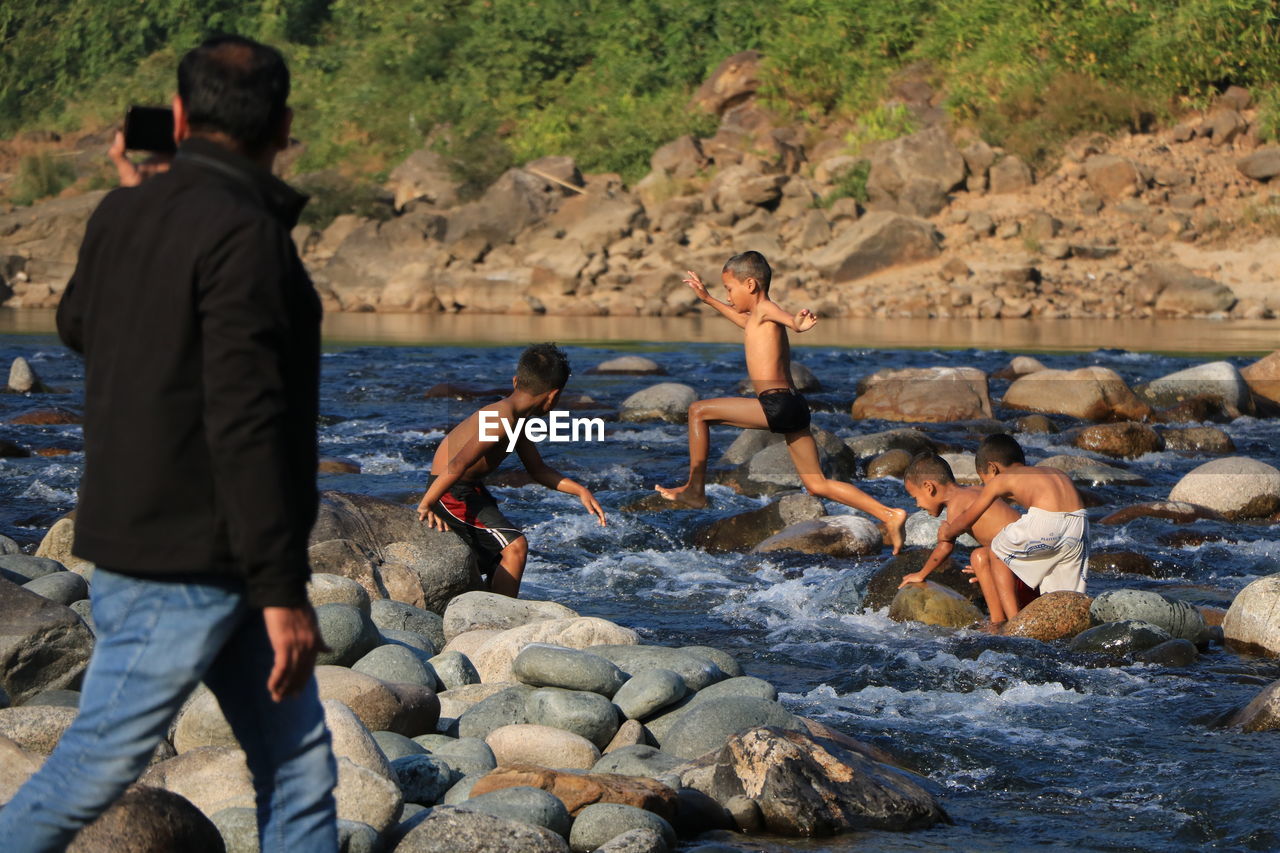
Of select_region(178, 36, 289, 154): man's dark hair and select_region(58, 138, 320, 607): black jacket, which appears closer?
select_region(58, 138, 320, 607): black jacket

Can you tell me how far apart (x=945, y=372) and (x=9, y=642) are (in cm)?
1121

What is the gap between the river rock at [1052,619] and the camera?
723 cm

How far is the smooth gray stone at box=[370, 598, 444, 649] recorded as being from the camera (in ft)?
22.6

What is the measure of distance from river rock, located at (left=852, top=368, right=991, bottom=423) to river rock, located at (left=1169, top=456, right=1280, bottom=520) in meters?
3.82

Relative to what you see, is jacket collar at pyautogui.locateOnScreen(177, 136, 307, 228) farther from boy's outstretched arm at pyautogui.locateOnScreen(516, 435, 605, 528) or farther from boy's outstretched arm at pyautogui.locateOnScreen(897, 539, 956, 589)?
boy's outstretched arm at pyautogui.locateOnScreen(897, 539, 956, 589)

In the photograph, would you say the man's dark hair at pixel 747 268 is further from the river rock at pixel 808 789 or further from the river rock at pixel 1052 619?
the river rock at pixel 808 789

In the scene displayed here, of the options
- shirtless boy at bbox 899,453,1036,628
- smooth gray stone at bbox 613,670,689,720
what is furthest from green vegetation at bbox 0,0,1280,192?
smooth gray stone at bbox 613,670,689,720

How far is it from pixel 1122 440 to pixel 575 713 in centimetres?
854

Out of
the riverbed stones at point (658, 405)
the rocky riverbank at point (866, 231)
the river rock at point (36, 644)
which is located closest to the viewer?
the river rock at point (36, 644)

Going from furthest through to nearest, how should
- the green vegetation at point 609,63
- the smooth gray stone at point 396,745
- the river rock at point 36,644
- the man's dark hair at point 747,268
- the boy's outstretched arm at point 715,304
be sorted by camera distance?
the green vegetation at point 609,63 → the boy's outstretched arm at point 715,304 → the man's dark hair at point 747,268 → the river rock at point 36,644 → the smooth gray stone at point 396,745

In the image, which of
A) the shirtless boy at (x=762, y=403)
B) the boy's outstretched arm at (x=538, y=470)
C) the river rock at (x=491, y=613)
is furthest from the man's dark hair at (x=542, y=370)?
the shirtless boy at (x=762, y=403)

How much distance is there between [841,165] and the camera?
29.1 m

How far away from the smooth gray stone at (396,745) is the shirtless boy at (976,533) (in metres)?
3.33

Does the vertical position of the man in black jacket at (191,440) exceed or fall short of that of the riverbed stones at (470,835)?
it exceeds it
